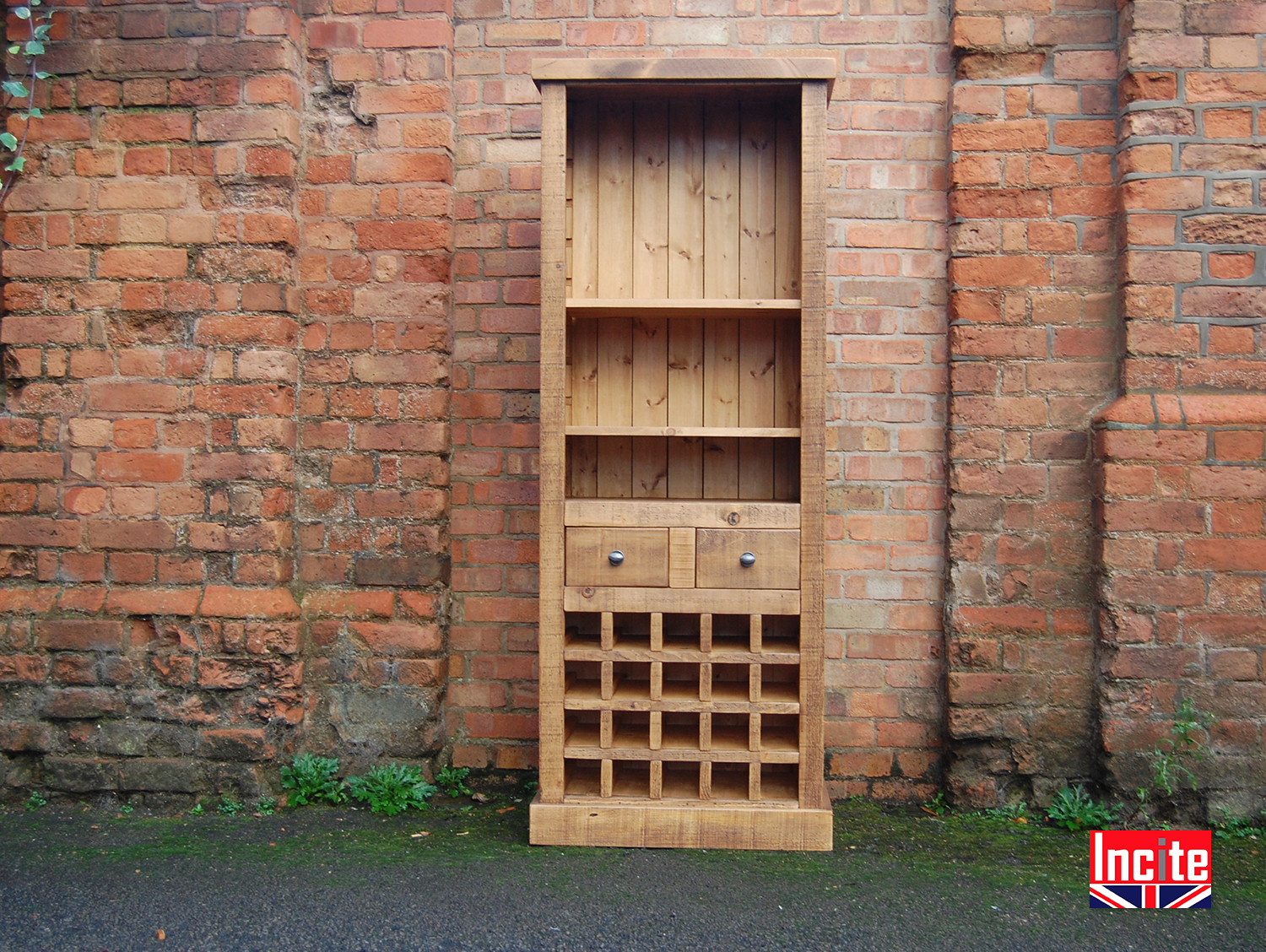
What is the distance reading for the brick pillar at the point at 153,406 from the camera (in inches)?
108

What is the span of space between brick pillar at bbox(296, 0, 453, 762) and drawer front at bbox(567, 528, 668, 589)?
0.61 metres

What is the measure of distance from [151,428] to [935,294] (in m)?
2.65

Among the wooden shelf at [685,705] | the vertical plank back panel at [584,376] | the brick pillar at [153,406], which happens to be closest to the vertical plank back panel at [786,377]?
the vertical plank back panel at [584,376]

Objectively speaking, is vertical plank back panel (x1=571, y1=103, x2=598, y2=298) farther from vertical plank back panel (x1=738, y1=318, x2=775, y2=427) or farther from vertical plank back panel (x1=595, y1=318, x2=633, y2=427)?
vertical plank back panel (x1=738, y1=318, x2=775, y2=427)

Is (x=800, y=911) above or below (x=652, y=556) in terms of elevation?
below

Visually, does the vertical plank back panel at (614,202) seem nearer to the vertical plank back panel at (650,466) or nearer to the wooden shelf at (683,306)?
the wooden shelf at (683,306)

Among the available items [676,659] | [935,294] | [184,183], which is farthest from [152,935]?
[935,294]

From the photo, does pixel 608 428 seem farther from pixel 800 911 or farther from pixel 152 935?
pixel 152 935

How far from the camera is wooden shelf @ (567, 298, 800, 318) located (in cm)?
239

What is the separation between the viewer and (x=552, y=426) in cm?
242

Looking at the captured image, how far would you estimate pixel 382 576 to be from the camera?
2.81 meters

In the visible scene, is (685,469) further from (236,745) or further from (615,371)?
(236,745)

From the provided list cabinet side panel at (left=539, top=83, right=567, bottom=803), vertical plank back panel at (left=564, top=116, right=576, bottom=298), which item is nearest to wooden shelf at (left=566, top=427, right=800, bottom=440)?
cabinet side panel at (left=539, top=83, right=567, bottom=803)

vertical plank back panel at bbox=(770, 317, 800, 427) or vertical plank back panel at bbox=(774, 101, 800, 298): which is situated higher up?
vertical plank back panel at bbox=(774, 101, 800, 298)
